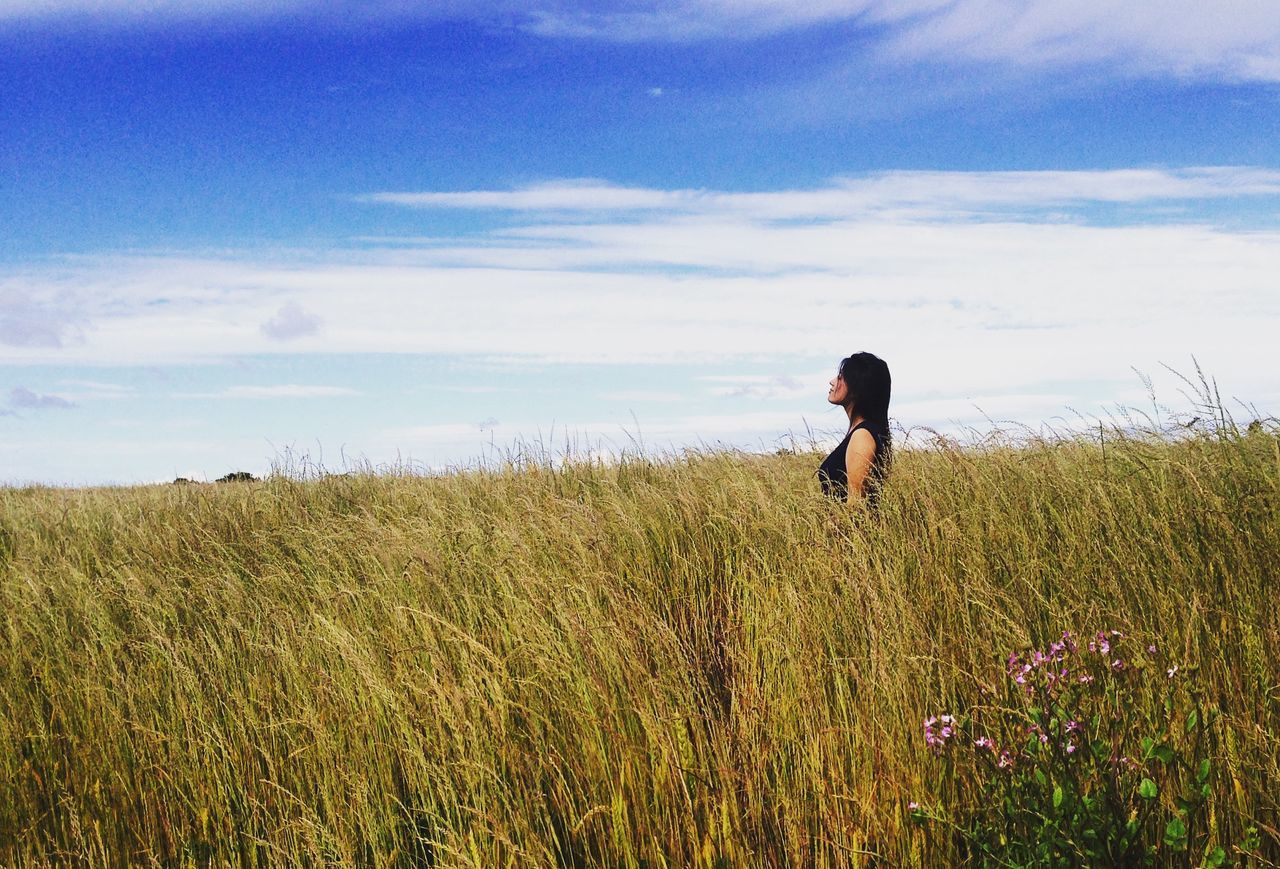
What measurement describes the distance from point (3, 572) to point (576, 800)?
621 cm

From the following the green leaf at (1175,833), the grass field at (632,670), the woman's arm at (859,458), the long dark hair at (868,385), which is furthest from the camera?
the long dark hair at (868,385)

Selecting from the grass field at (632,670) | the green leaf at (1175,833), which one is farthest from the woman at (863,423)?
the green leaf at (1175,833)

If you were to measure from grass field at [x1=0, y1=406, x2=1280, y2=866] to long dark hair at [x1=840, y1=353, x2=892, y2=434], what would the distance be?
56cm

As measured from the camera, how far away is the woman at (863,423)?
4871 mm

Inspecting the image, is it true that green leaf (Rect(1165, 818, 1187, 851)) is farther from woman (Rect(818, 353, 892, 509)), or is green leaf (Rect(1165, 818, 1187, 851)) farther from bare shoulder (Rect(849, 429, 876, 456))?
bare shoulder (Rect(849, 429, 876, 456))

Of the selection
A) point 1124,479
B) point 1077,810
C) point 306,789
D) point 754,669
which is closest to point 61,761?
point 306,789

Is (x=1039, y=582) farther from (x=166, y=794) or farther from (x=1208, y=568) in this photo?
(x=166, y=794)

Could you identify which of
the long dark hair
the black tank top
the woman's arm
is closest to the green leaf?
the black tank top

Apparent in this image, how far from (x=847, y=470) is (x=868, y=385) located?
1.82 ft

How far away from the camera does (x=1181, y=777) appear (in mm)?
2250

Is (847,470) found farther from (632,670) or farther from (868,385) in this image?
(632,670)

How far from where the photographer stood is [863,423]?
505 cm

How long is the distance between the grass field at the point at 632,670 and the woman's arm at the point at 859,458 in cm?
22

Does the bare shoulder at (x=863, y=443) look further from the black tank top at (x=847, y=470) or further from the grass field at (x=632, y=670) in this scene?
the grass field at (x=632, y=670)
